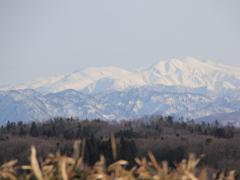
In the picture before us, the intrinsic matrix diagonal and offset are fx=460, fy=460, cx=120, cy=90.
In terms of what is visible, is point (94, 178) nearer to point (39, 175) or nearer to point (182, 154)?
point (39, 175)

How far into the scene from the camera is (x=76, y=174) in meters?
4.62

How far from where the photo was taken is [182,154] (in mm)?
67812

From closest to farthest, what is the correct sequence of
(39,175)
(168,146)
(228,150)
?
(39,175), (228,150), (168,146)

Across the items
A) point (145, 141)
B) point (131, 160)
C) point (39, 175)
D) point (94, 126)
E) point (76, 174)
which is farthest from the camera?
A: point (94, 126)

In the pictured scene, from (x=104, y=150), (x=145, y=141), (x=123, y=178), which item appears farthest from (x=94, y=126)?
(x=123, y=178)

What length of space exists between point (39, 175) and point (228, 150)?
212ft

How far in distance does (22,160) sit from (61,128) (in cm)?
4538

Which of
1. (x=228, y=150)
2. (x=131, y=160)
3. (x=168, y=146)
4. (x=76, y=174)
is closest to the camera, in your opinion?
(x=76, y=174)

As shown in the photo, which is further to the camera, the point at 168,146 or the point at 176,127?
the point at 176,127

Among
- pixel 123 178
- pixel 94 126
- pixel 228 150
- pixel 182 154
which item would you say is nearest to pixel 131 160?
pixel 182 154

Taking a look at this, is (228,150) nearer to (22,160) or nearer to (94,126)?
(22,160)

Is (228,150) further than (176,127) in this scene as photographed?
No

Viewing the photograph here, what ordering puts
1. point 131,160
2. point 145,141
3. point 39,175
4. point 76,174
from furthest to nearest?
point 145,141, point 131,160, point 76,174, point 39,175

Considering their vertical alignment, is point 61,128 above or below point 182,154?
above
